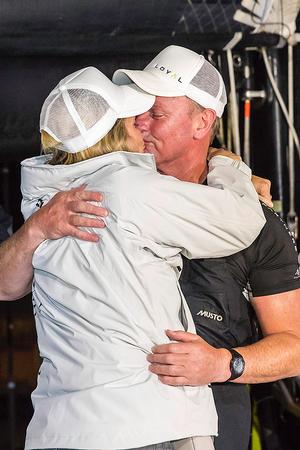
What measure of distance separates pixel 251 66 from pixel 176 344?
126 centimetres

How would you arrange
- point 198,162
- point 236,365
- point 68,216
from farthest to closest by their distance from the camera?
point 198,162
point 236,365
point 68,216

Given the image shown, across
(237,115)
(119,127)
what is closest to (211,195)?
(119,127)

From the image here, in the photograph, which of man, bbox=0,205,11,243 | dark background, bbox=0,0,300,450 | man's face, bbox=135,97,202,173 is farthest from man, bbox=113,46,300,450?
man, bbox=0,205,11,243

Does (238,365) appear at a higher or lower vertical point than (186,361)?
lower

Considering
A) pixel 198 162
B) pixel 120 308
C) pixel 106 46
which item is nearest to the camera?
pixel 120 308

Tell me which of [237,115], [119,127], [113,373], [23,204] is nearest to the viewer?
[113,373]

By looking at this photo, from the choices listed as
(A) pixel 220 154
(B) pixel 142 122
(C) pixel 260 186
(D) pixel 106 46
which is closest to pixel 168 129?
(B) pixel 142 122

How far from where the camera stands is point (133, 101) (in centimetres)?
230

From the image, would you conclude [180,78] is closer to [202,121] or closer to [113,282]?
[202,121]

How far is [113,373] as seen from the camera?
2.05 metres

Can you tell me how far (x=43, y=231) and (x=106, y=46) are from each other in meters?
0.83

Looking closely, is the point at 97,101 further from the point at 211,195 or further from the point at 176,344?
the point at 176,344

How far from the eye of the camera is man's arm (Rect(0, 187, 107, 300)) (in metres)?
2.12

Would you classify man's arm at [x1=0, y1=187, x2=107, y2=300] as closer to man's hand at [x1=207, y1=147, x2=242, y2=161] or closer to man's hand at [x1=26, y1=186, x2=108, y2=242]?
man's hand at [x1=26, y1=186, x2=108, y2=242]
